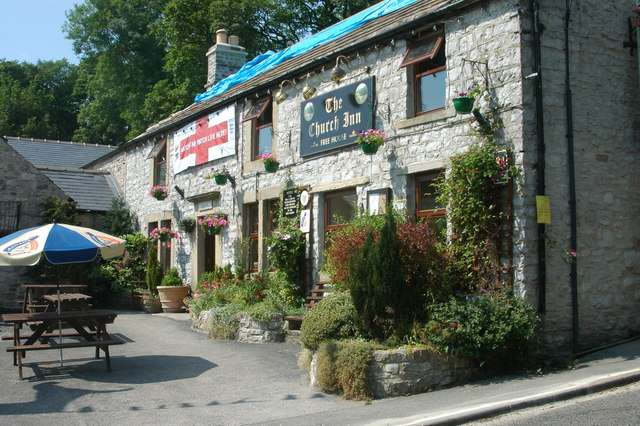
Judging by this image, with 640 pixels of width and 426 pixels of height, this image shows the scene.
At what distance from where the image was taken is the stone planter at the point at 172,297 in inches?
666

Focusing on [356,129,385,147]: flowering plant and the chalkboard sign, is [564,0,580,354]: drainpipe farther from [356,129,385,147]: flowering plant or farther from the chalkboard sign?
the chalkboard sign

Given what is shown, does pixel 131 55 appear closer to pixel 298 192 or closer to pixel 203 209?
pixel 203 209

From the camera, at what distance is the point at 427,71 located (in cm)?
1085

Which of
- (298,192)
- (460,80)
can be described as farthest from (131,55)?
(460,80)

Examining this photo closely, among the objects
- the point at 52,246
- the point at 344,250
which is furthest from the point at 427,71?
the point at 52,246

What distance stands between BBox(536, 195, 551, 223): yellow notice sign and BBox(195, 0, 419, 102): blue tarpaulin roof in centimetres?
589

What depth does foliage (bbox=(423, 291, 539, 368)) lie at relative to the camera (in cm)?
802

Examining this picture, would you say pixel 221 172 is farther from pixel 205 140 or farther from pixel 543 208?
pixel 543 208

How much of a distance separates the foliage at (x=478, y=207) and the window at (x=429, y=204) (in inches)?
26.7

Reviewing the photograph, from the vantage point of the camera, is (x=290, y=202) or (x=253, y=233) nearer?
(x=290, y=202)

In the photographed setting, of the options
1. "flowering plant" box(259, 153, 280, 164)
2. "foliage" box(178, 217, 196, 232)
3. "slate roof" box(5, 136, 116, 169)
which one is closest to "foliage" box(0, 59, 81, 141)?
"slate roof" box(5, 136, 116, 169)

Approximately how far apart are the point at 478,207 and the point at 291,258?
4726mm

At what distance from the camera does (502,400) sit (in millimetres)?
6930

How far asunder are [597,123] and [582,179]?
935 millimetres
